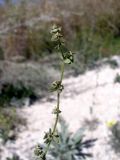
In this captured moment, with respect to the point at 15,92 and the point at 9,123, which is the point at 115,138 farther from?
the point at 15,92

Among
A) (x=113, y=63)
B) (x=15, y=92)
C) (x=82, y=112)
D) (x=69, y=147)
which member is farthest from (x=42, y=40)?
(x=69, y=147)

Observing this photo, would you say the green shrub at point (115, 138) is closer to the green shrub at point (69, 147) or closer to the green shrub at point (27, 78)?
the green shrub at point (69, 147)

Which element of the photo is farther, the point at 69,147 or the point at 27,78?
the point at 27,78

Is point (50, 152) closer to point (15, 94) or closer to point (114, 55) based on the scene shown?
point (15, 94)

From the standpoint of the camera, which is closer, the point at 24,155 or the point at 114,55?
the point at 24,155

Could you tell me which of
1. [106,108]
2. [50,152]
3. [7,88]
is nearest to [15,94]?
[7,88]

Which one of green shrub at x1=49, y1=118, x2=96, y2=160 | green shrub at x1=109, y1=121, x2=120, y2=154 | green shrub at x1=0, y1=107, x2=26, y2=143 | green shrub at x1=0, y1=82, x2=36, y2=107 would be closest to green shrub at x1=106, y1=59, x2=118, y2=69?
green shrub at x1=0, y1=82, x2=36, y2=107

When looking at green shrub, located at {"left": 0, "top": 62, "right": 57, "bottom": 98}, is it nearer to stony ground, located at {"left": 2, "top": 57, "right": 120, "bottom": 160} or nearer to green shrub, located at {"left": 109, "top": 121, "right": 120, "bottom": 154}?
stony ground, located at {"left": 2, "top": 57, "right": 120, "bottom": 160}
